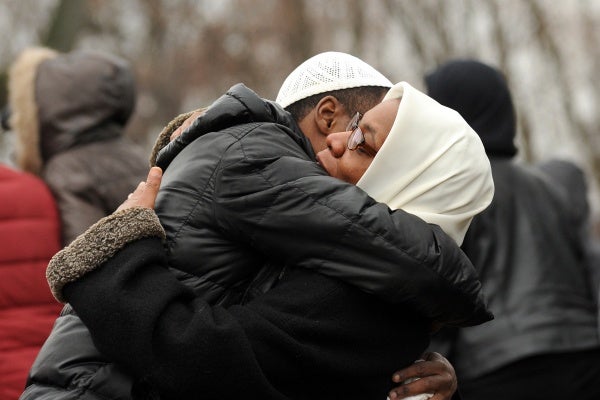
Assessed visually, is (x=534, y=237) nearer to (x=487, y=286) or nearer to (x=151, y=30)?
(x=487, y=286)

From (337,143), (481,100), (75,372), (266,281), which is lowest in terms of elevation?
(481,100)

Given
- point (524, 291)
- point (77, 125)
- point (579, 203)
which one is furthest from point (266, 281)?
point (579, 203)

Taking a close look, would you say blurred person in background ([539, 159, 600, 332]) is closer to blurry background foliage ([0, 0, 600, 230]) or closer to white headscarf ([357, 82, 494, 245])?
white headscarf ([357, 82, 494, 245])

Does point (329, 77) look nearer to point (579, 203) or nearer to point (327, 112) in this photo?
point (327, 112)

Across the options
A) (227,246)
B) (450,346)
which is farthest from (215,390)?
(450,346)

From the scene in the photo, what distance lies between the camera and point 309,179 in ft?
7.93

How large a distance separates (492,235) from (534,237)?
0.17m

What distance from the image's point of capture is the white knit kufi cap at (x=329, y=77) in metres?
2.87

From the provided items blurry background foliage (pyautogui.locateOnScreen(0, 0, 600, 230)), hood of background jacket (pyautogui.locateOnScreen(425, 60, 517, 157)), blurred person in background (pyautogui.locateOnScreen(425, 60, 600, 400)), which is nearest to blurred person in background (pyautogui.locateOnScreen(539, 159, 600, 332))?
blurred person in background (pyautogui.locateOnScreen(425, 60, 600, 400))

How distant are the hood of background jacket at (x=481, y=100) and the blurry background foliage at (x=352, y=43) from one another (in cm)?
1178

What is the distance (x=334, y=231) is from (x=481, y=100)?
2.49m

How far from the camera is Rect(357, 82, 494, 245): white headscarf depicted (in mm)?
2494

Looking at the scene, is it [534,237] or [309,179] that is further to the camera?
[534,237]

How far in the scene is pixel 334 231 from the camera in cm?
238
